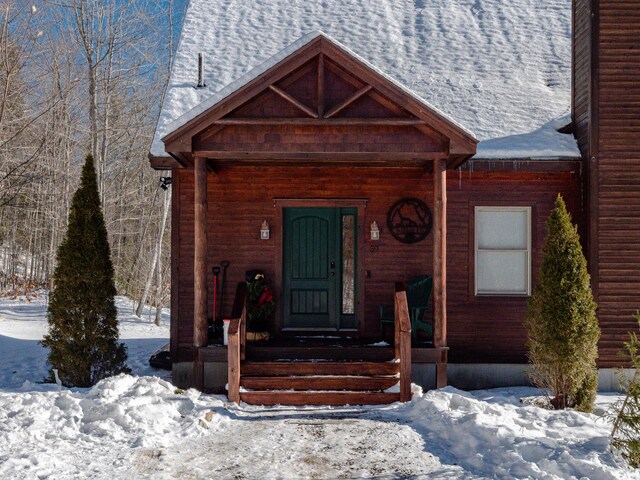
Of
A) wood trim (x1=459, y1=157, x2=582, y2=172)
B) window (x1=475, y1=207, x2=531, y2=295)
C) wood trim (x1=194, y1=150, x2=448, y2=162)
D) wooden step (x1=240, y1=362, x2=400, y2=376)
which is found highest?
wood trim (x1=459, y1=157, x2=582, y2=172)

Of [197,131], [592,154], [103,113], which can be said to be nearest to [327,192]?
[197,131]

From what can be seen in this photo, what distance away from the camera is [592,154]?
9.36m

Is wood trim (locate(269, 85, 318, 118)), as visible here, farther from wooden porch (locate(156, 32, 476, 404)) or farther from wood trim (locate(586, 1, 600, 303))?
wood trim (locate(586, 1, 600, 303))

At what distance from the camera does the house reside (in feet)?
26.7

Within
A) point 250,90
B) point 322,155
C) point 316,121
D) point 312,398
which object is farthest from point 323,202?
point 312,398

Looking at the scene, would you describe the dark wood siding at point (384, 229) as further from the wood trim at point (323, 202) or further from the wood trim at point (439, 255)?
the wood trim at point (439, 255)

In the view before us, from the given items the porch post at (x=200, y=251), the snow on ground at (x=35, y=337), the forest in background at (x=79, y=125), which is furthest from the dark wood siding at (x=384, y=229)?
the forest in background at (x=79, y=125)

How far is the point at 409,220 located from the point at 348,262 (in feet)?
4.50

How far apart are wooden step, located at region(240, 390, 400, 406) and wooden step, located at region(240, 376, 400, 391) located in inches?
6.7

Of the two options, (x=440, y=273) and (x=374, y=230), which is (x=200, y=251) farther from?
(x=440, y=273)

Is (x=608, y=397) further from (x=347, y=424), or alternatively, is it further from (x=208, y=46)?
(x=208, y=46)

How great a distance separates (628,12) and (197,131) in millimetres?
6880

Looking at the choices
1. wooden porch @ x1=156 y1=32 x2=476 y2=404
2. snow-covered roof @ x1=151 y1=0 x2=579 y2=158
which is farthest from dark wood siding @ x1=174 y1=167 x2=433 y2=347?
wooden porch @ x1=156 y1=32 x2=476 y2=404

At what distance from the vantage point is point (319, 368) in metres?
8.38
